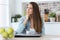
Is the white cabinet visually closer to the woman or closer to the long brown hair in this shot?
the woman

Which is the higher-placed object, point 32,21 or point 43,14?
point 43,14

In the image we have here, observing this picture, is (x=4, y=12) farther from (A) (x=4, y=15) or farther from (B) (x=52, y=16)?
(B) (x=52, y=16)

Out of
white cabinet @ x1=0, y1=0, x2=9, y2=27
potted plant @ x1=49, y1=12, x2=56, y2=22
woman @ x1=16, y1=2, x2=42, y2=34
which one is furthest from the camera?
potted plant @ x1=49, y1=12, x2=56, y2=22

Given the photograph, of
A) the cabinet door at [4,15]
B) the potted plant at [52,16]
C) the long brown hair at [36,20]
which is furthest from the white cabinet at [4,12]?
the potted plant at [52,16]

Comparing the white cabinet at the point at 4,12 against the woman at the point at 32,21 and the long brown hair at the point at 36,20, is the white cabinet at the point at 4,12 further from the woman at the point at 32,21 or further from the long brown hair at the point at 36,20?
the long brown hair at the point at 36,20

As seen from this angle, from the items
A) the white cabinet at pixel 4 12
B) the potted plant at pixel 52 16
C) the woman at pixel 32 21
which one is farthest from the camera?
the potted plant at pixel 52 16

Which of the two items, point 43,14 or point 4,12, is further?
point 43,14

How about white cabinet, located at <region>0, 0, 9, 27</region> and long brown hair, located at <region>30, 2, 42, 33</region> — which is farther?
white cabinet, located at <region>0, 0, 9, 27</region>

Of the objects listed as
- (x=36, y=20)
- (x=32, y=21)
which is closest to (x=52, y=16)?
(x=36, y=20)

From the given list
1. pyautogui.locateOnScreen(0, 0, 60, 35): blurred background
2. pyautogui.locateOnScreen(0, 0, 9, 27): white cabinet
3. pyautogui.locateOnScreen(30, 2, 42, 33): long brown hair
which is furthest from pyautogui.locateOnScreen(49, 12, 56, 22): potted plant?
pyautogui.locateOnScreen(0, 0, 9, 27): white cabinet

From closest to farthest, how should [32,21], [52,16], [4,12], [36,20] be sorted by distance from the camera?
[32,21] < [36,20] < [4,12] < [52,16]

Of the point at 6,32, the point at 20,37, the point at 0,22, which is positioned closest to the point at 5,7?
the point at 0,22

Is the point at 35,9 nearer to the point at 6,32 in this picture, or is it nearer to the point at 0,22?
the point at 0,22

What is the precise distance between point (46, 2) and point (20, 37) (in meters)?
2.33
